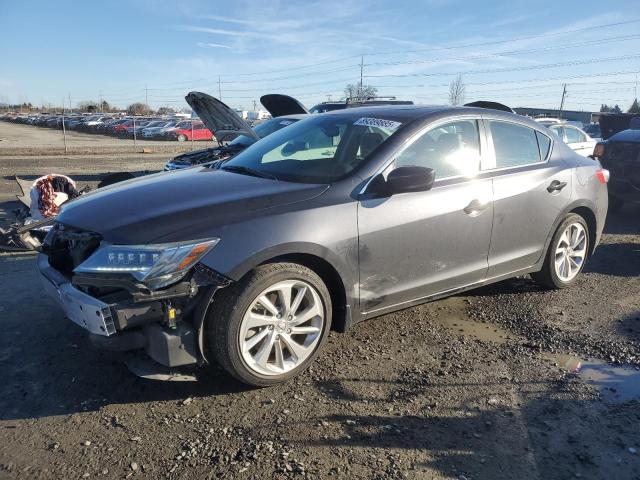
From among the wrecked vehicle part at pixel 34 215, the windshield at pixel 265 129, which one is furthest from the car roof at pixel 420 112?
the windshield at pixel 265 129

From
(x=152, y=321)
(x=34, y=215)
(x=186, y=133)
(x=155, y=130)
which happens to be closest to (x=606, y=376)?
(x=152, y=321)

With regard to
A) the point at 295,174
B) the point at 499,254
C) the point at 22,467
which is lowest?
the point at 22,467

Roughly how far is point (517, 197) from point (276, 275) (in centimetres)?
233

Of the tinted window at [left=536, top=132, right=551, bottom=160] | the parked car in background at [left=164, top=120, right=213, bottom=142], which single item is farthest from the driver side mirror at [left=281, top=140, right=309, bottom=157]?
the parked car in background at [left=164, top=120, right=213, bottom=142]

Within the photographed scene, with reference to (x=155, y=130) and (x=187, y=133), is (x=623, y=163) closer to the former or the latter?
(x=187, y=133)

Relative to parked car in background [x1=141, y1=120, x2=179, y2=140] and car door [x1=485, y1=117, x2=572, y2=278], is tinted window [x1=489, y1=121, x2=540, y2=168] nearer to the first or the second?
car door [x1=485, y1=117, x2=572, y2=278]

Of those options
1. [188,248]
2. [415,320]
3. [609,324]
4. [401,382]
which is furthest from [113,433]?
[609,324]

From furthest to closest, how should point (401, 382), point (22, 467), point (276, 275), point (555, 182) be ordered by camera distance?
point (555, 182), point (401, 382), point (276, 275), point (22, 467)

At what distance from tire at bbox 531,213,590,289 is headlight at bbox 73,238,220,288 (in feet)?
11.2

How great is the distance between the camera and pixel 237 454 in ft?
8.68

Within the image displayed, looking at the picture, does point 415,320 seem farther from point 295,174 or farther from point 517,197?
point 295,174

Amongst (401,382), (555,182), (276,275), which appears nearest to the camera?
(276,275)

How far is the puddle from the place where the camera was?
3.29 metres

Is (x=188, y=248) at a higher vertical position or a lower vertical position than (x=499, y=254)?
higher
